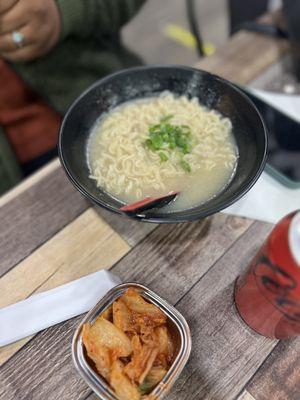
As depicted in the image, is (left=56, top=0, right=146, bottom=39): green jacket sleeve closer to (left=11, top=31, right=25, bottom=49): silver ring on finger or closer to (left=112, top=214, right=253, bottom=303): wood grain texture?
(left=11, top=31, right=25, bottom=49): silver ring on finger

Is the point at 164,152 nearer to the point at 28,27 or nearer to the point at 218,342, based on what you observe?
the point at 218,342

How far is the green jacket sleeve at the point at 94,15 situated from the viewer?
1.67m

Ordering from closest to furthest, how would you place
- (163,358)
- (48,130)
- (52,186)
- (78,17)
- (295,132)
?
1. (163,358)
2. (52,186)
3. (295,132)
4. (78,17)
5. (48,130)

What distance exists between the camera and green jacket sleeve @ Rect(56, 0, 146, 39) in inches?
65.9

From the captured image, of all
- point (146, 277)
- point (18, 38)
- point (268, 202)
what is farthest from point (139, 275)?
point (18, 38)

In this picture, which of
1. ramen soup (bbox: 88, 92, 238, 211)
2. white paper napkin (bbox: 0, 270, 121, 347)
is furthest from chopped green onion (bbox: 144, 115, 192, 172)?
white paper napkin (bbox: 0, 270, 121, 347)

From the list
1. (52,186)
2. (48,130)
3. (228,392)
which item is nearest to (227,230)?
(228,392)

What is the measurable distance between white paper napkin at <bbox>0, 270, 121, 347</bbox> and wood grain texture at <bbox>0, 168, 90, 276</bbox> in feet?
0.60

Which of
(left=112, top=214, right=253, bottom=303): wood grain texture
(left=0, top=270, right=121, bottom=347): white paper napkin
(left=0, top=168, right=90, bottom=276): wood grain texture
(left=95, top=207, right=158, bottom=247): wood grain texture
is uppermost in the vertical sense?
(left=0, top=168, right=90, bottom=276): wood grain texture

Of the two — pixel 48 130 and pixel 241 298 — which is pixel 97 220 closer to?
pixel 241 298

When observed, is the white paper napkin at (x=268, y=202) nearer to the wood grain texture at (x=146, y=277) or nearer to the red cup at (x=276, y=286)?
the wood grain texture at (x=146, y=277)

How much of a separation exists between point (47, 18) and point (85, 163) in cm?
69

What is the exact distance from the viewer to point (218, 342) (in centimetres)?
111

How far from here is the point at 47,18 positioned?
158 centimetres
